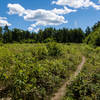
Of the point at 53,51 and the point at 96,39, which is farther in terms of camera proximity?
the point at 96,39

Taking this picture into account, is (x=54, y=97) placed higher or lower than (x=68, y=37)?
lower

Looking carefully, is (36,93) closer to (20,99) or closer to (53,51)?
(20,99)

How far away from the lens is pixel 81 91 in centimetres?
506

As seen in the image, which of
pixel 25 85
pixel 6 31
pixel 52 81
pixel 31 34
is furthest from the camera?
pixel 31 34

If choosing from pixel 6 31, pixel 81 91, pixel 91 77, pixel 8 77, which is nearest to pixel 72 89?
pixel 81 91

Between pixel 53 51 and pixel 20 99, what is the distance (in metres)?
8.23

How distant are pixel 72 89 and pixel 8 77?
3.53m

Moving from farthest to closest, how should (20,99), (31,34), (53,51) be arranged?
(31,34) < (53,51) < (20,99)

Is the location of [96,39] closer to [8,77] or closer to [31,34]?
[8,77]

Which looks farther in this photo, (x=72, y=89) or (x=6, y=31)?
(x=6, y=31)

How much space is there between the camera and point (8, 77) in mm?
5410

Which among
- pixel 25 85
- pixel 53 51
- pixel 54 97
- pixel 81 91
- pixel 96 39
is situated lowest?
pixel 54 97

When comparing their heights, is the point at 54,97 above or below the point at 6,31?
below

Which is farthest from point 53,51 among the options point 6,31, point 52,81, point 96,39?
point 6,31
